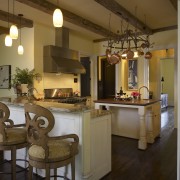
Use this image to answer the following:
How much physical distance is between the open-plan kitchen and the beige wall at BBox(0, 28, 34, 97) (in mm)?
26

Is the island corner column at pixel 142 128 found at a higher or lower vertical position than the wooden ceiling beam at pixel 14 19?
lower

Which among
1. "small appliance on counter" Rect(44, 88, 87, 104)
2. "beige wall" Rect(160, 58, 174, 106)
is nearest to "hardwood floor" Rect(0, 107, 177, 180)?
"small appliance on counter" Rect(44, 88, 87, 104)

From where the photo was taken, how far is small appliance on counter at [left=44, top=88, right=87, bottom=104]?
493 cm

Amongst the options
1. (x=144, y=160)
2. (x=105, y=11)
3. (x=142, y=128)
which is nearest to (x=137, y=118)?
(x=142, y=128)

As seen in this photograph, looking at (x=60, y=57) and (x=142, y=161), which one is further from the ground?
(x=60, y=57)

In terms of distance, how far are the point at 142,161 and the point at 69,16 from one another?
129 inches

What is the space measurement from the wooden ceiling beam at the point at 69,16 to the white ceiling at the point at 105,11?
0.09m

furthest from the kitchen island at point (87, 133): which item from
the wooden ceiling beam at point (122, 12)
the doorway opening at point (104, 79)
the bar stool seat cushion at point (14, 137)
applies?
the doorway opening at point (104, 79)


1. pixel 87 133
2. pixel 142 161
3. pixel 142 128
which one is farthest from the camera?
pixel 142 128

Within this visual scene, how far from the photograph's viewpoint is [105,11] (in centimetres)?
421

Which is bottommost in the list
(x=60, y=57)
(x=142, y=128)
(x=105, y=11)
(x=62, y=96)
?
(x=142, y=128)

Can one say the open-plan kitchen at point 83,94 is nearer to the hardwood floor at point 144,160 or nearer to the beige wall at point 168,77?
the hardwood floor at point 144,160

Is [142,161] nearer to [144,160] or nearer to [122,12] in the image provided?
[144,160]

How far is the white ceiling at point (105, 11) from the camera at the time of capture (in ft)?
12.4
